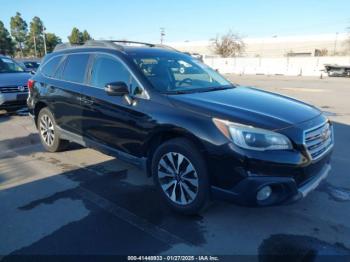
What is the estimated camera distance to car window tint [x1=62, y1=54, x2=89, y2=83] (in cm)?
516

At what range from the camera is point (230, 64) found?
53.5 m

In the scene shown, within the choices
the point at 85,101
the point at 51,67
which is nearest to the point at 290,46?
the point at 51,67

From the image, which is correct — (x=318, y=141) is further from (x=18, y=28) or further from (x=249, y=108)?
(x=18, y=28)

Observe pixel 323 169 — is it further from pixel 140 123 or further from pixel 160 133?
pixel 140 123

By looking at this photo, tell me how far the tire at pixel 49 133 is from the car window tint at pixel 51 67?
63 centimetres

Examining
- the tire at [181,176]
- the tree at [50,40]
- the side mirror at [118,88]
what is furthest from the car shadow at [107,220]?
the tree at [50,40]

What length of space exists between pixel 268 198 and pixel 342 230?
91cm

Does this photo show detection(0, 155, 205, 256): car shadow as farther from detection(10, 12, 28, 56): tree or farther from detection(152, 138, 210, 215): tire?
detection(10, 12, 28, 56): tree

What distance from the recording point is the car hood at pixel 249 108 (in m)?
3.39

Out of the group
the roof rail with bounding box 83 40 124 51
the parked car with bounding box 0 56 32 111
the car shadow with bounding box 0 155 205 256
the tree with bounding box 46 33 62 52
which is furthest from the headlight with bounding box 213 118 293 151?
the tree with bounding box 46 33 62 52

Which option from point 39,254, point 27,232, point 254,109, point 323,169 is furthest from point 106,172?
point 323,169

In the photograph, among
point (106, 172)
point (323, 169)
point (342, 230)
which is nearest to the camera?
point (342, 230)

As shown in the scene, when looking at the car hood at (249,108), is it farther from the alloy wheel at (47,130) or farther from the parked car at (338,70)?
the parked car at (338,70)

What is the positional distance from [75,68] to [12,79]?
518 cm
